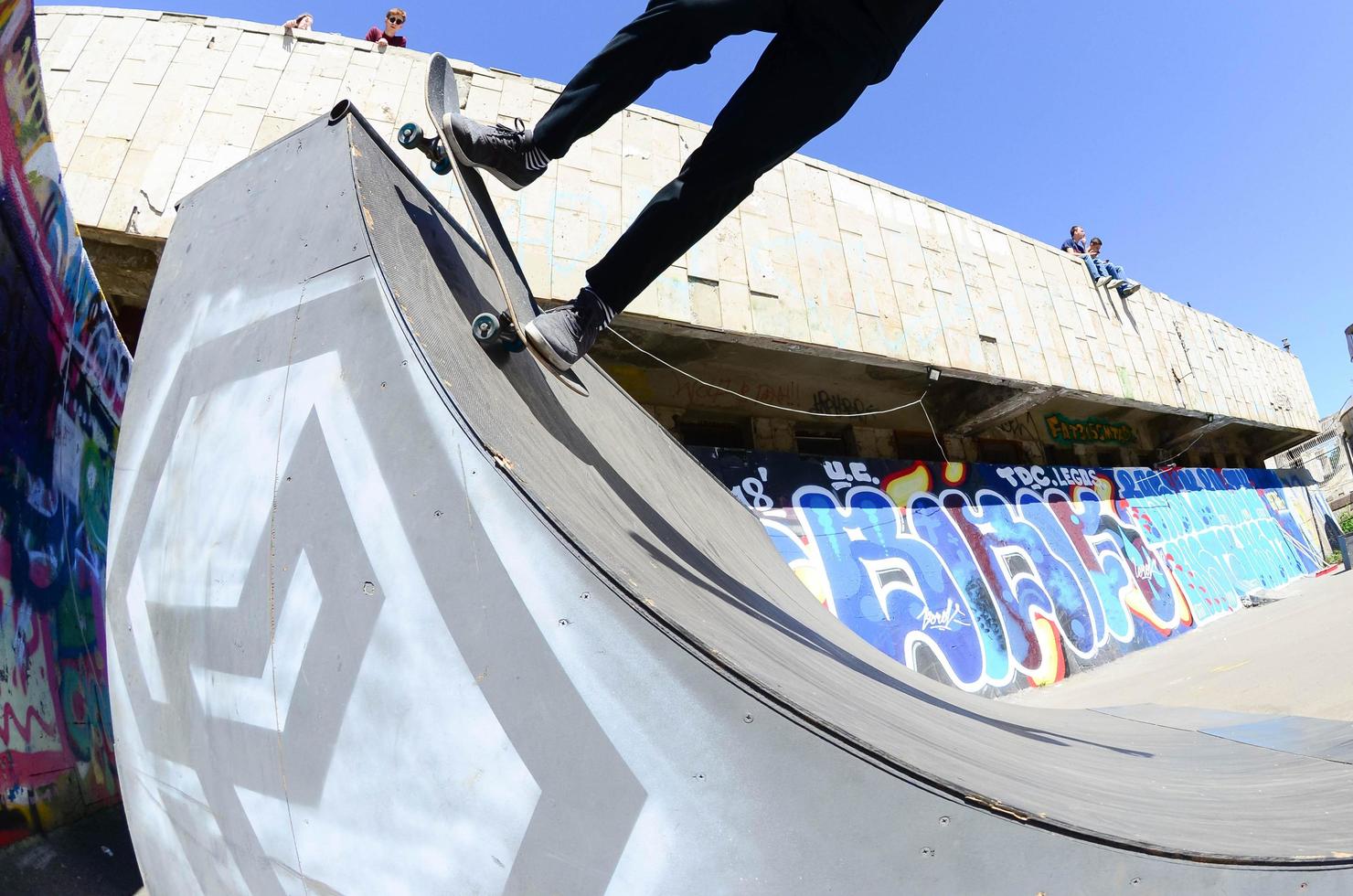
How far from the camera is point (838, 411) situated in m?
9.65

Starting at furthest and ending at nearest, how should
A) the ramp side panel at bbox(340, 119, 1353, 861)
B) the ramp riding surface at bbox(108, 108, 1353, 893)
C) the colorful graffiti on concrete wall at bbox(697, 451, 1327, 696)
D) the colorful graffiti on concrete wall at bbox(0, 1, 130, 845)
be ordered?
the colorful graffiti on concrete wall at bbox(697, 451, 1327, 696)
the colorful graffiti on concrete wall at bbox(0, 1, 130, 845)
the ramp side panel at bbox(340, 119, 1353, 861)
the ramp riding surface at bbox(108, 108, 1353, 893)

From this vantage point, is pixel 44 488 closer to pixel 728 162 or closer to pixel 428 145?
pixel 428 145

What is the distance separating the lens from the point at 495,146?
2129mm

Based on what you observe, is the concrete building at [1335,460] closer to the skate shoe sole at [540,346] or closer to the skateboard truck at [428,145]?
the skate shoe sole at [540,346]

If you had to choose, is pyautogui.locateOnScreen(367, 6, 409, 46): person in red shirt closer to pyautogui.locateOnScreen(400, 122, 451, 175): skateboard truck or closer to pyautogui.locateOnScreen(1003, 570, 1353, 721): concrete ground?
pyautogui.locateOnScreen(400, 122, 451, 175): skateboard truck

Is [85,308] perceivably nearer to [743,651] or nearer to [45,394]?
[45,394]

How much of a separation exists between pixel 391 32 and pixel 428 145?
6952mm

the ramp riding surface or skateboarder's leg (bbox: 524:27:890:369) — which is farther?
skateboarder's leg (bbox: 524:27:890:369)

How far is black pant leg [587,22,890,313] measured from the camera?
1864mm

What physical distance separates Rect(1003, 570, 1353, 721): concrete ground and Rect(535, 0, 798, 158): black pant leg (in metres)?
3.88

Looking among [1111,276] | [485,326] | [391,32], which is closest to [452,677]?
[485,326]

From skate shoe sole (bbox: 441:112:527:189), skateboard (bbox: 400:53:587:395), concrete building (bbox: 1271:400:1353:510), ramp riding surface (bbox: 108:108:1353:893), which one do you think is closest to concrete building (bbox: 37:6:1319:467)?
skateboard (bbox: 400:53:587:395)

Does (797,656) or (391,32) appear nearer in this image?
(797,656)

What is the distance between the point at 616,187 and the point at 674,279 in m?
1.18
